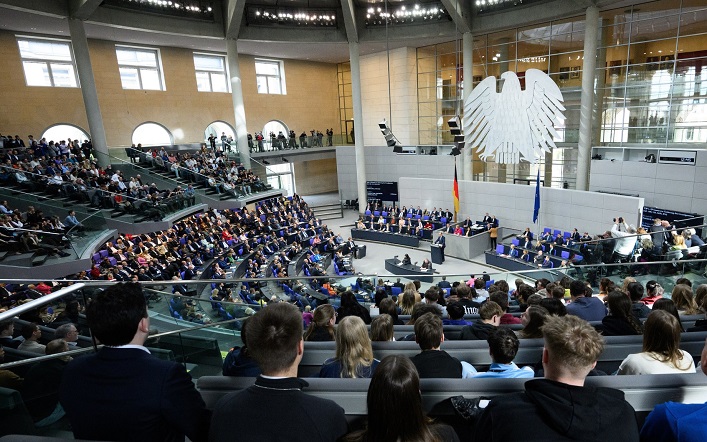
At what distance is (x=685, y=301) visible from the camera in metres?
4.50

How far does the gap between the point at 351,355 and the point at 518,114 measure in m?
15.4

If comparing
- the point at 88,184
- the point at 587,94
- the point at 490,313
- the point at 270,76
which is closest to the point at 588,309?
the point at 490,313

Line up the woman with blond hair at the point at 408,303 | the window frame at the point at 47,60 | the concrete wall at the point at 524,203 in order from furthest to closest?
the window frame at the point at 47,60 → the concrete wall at the point at 524,203 → the woman with blond hair at the point at 408,303

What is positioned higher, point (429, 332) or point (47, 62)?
point (47, 62)

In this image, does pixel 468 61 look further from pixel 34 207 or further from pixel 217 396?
pixel 217 396

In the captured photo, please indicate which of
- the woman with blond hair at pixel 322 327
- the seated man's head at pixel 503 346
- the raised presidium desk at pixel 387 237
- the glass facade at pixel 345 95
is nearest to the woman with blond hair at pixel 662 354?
the seated man's head at pixel 503 346

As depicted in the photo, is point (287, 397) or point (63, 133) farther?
point (63, 133)

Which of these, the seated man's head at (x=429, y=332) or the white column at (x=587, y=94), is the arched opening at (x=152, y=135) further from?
the seated man's head at (x=429, y=332)

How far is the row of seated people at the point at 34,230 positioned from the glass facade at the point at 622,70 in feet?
60.2

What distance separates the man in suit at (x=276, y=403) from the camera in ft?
4.44

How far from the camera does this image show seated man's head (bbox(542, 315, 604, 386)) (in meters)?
1.42

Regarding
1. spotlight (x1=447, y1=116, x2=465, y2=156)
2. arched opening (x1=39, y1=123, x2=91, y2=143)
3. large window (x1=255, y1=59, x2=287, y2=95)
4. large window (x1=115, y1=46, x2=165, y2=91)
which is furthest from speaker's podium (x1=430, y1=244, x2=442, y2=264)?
arched opening (x1=39, y1=123, x2=91, y2=143)

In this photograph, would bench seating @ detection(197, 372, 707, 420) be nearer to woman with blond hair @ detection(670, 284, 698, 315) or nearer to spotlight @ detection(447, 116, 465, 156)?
woman with blond hair @ detection(670, 284, 698, 315)

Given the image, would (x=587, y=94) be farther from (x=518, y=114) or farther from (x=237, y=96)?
(x=237, y=96)
